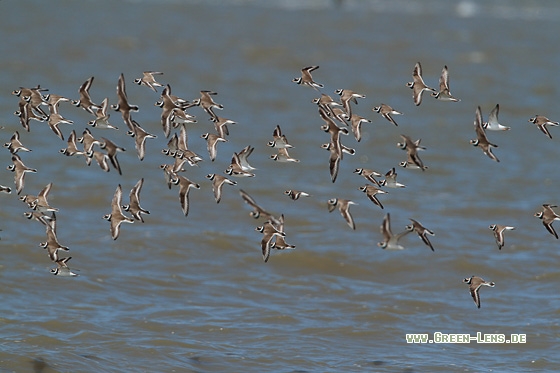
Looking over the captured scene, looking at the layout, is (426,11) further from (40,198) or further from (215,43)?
(40,198)

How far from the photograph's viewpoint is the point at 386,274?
14562 millimetres

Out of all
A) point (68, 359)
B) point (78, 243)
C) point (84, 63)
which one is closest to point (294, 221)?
point (78, 243)

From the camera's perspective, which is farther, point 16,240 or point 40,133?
point 40,133

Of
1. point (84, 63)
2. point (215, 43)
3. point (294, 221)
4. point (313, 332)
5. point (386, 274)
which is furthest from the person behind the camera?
point (215, 43)

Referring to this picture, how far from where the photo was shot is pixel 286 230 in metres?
16.3

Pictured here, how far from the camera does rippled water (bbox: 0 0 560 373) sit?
1166cm

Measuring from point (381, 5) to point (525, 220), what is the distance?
1166 inches

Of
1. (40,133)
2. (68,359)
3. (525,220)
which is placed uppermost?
(40,133)

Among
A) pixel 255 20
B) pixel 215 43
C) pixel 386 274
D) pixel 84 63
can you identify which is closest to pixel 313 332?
pixel 386 274

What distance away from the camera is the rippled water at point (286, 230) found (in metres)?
11.7

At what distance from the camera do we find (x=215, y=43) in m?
31.3

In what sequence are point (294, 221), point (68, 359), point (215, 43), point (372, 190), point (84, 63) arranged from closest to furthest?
point (372, 190) < point (68, 359) < point (294, 221) < point (84, 63) < point (215, 43)

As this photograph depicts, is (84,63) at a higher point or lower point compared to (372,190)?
higher

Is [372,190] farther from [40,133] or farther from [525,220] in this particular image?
[40,133]
